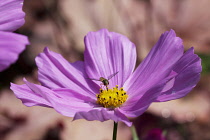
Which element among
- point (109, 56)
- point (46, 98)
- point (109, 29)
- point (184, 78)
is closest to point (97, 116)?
point (46, 98)

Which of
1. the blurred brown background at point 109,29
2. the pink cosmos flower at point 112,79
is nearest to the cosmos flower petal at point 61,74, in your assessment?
the pink cosmos flower at point 112,79

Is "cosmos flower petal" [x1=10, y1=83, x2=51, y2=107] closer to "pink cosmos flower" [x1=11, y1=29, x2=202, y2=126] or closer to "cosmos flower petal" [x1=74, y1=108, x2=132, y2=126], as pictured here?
"pink cosmos flower" [x1=11, y1=29, x2=202, y2=126]

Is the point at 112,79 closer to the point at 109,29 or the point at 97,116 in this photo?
the point at 97,116

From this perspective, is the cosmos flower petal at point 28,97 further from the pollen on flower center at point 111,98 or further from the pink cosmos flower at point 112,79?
the pollen on flower center at point 111,98

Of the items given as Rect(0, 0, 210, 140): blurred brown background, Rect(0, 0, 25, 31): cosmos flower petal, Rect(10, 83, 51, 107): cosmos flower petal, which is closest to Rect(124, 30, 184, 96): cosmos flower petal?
Rect(10, 83, 51, 107): cosmos flower petal

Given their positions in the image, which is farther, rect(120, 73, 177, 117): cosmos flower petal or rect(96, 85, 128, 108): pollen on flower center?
rect(96, 85, 128, 108): pollen on flower center

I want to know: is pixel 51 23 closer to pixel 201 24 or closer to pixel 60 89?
pixel 201 24

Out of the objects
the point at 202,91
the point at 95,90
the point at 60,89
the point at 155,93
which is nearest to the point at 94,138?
the point at 202,91
